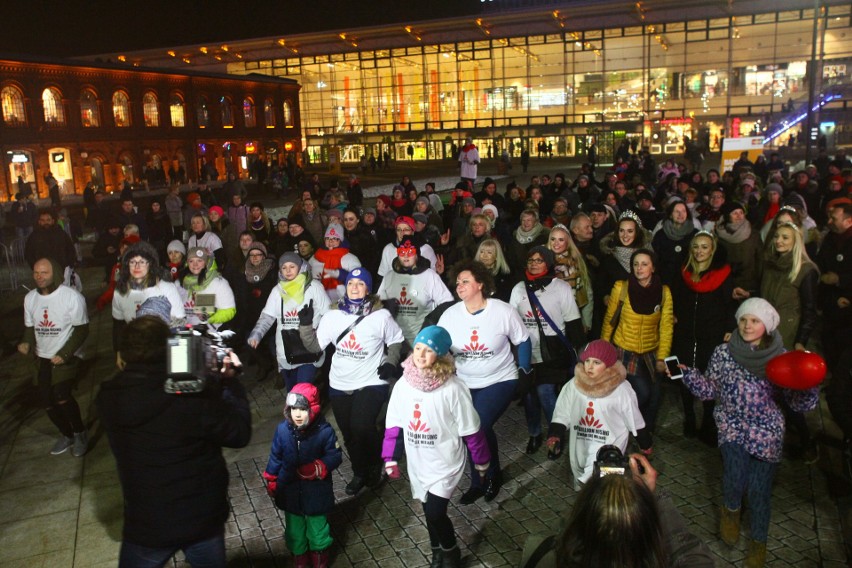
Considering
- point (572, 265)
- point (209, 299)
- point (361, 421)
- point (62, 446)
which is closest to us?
point (361, 421)

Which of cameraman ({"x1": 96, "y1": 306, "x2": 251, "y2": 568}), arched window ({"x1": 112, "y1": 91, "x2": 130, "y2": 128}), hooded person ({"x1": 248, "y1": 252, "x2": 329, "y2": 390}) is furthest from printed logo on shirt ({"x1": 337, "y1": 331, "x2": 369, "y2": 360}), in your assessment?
arched window ({"x1": 112, "y1": 91, "x2": 130, "y2": 128})

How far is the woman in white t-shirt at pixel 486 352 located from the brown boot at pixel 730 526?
1.68m

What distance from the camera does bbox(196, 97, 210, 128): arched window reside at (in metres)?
51.2

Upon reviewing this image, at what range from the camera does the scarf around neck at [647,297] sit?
6.08 metres

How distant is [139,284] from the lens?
6613 millimetres

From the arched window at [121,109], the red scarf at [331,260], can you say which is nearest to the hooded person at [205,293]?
the red scarf at [331,260]

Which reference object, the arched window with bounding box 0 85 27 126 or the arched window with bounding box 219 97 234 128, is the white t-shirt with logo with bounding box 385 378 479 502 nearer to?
the arched window with bounding box 0 85 27 126

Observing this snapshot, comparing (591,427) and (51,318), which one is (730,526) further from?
(51,318)

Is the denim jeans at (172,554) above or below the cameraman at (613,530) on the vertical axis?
below

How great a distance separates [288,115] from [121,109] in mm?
16993

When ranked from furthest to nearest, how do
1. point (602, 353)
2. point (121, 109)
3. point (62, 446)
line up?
1. point (121, 109)
2. point (62, 446)
3. point (602, 353)

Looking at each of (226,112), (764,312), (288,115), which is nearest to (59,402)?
(764,312)

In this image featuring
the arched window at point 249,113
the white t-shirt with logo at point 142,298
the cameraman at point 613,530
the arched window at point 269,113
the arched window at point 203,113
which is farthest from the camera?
the arched window at point 269,113

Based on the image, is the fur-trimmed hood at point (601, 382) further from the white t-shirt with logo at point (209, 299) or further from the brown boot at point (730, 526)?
the white t-shirt with logo at point (209, 299)
